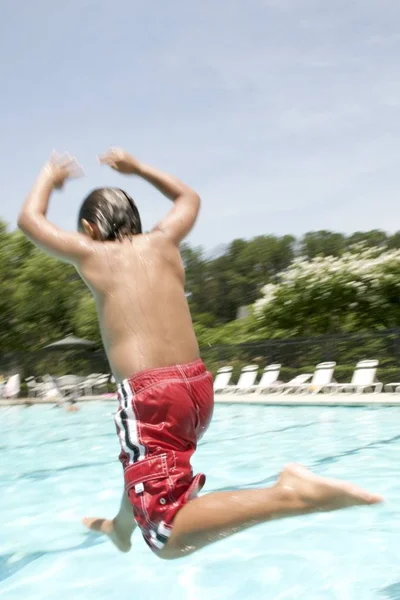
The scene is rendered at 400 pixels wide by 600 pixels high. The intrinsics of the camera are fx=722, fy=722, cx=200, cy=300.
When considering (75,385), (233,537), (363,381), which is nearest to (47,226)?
(233,537)

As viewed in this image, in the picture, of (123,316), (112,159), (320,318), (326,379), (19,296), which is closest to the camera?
(123,316)

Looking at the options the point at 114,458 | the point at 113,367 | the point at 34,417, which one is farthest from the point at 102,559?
the point at 34,417

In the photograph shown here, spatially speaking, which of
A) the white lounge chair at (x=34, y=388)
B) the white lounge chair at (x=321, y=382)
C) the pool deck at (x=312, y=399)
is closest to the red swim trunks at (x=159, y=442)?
the pool deck at (x=312, y=399)

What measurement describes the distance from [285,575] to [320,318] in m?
18.1

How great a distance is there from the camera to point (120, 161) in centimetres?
292

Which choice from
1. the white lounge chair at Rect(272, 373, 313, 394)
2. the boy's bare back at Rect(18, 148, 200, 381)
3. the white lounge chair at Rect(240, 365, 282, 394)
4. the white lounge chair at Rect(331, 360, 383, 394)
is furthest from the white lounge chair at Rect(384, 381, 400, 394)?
the boy's bare back at Rect(18, 148, 200, 381)

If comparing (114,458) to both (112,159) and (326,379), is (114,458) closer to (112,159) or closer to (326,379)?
(326,379)

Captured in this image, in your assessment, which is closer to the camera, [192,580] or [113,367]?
[113,367]

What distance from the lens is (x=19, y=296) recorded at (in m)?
30.2

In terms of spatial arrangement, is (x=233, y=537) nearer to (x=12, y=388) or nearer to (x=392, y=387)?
(x=392, y=387)

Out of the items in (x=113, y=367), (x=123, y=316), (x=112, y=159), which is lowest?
(x=113, y=367)

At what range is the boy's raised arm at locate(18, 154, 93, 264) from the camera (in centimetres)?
266

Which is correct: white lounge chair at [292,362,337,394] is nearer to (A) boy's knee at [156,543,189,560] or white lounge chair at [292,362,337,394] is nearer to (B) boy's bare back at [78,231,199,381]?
(B) boy's bare back at [78,231,199,381]

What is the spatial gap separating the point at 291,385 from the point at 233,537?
10.7m
